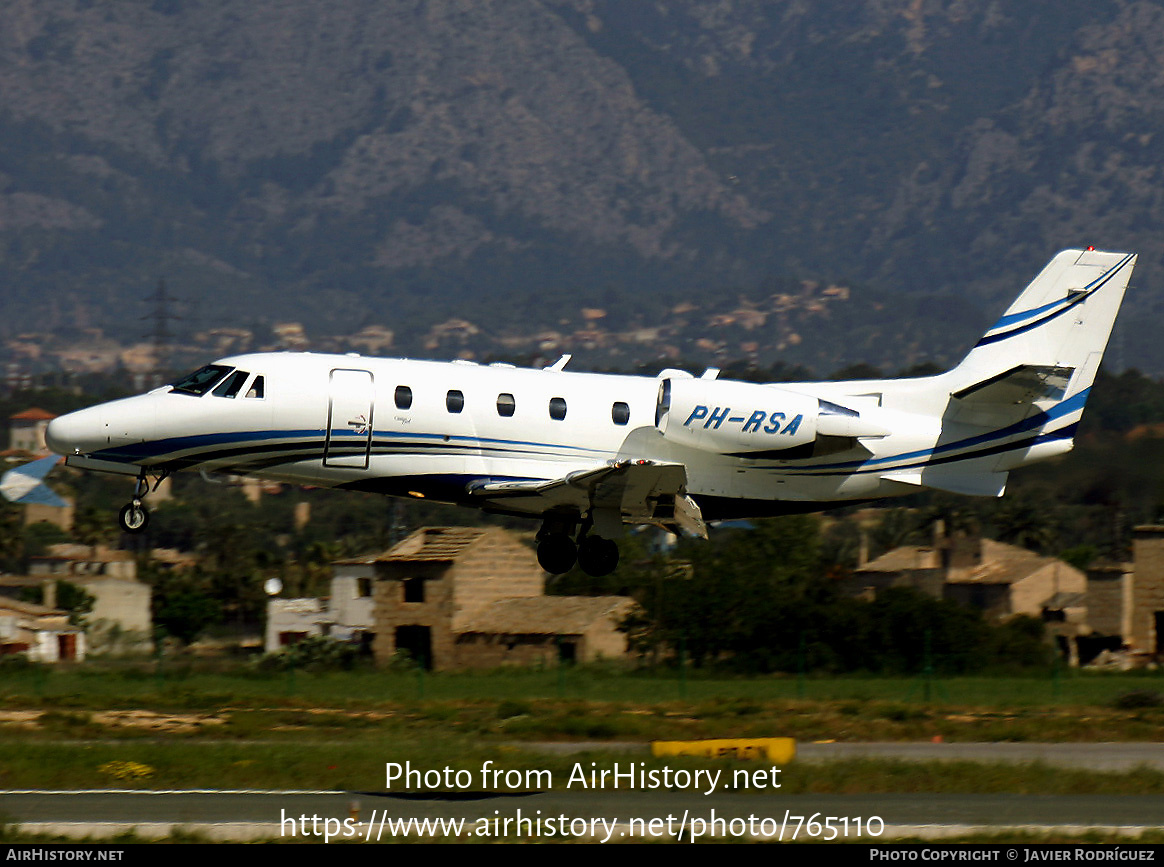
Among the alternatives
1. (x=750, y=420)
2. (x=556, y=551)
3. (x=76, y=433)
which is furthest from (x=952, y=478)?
(x=76, y=433)

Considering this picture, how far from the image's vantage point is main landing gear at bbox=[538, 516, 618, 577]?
25922mm

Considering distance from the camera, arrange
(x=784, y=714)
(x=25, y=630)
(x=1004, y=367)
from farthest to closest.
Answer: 1. (x=25, y=630)
2. (x=784, y=714)
3. (x=1004, y=367)

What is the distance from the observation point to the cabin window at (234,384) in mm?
24781

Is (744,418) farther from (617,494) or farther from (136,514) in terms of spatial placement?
(136,514)

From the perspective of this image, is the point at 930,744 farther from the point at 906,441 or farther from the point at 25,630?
the point at 25,630

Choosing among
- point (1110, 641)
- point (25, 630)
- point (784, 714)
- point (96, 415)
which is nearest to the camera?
point (96, 415)

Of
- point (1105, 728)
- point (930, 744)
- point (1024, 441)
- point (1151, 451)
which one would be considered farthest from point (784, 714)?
point (1151, 451)

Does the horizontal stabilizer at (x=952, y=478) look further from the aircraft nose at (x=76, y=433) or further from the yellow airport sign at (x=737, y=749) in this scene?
the aircraft nose at (x=76, y=433)

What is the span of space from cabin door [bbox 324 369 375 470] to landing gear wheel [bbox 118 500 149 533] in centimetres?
313

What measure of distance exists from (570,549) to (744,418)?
12.1ft

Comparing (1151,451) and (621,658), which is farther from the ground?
(1151,451)

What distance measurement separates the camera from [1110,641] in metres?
58.8

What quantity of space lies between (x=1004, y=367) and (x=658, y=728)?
8.80 m

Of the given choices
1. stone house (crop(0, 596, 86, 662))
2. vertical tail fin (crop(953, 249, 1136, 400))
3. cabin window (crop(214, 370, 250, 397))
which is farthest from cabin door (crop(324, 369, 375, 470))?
stone house (crop(0, 596, 86, 662))
